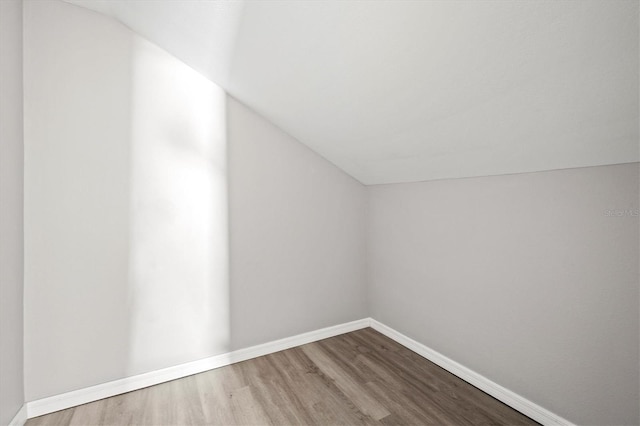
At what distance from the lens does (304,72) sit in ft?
5.37

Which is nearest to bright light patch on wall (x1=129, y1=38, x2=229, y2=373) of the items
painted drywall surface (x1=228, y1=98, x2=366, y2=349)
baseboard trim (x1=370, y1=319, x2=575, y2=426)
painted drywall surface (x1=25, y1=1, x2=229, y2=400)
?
painted drywall surface (x1=25, y1=1, x2=229, y2=400)

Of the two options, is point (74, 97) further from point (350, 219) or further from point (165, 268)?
point (350, 219)

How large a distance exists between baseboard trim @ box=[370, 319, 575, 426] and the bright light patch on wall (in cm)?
139

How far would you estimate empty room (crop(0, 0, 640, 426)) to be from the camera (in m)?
1.22

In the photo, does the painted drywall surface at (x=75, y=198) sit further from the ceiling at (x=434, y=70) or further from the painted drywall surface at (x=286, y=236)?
the painted drywall surface at (x=286, y=236)

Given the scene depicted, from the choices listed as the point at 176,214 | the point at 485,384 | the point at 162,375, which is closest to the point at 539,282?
the point at 485,384

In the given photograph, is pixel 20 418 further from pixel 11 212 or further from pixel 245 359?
pixel 245 359

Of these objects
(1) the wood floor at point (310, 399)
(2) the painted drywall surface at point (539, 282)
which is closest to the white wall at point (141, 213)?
(1) the wood floor at point (310, 399)

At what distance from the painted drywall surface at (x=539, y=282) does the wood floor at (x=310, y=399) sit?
0.75 ft

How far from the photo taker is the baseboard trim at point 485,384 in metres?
1.55

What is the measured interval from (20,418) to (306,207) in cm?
205

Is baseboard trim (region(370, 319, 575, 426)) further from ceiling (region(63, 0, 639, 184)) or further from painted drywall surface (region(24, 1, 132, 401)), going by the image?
painted drywall surface (region(24, 1, 132, 401))

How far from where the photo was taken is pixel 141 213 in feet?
6.31

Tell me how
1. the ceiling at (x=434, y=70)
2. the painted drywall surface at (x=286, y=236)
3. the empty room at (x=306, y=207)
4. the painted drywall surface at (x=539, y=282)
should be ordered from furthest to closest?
1. the painted drywall surface at (x=286, y=236)
2. the painted drywall surface at (x=539, y=282)
3. the empty room at (x=306, y=207)
4. the ceiling at (x=434, y=70)
